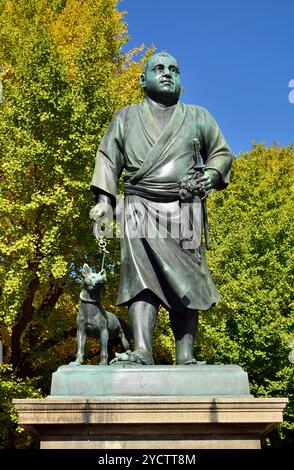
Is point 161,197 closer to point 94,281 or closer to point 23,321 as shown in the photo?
point 94,281

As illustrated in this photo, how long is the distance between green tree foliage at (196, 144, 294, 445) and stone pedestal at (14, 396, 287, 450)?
14.8m

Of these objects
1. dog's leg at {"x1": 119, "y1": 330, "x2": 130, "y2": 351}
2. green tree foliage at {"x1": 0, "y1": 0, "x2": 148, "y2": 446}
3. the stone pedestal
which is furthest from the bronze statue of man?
green tree foliage at {"x1": 0, "y1": 0, "x2": 148, "y2": 446}

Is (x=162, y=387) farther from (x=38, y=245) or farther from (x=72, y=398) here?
(x=38, y=245)

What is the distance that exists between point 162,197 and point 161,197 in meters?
0.01

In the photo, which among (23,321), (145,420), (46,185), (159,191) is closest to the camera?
(145,420)

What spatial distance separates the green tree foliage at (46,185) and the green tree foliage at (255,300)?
424cm

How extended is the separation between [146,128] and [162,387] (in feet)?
9.33

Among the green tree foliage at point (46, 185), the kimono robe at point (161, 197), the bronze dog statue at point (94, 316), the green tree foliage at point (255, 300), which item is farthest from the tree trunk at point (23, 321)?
the bronze dog statue at point (94, 316)

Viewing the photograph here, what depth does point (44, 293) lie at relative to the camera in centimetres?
2112

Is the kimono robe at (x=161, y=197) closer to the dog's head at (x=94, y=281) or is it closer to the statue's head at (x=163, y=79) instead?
the statue's head at (x=163, y=79)

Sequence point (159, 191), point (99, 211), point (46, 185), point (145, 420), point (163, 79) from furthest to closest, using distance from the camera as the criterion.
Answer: point (46, 185) < point (163, 79) < point (99, 211) < point (159, 191) < point (145, 420)

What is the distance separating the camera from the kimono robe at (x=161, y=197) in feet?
24.0

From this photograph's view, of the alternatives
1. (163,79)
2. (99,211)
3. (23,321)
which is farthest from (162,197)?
(23,321)

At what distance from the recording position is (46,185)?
63.4 ft
